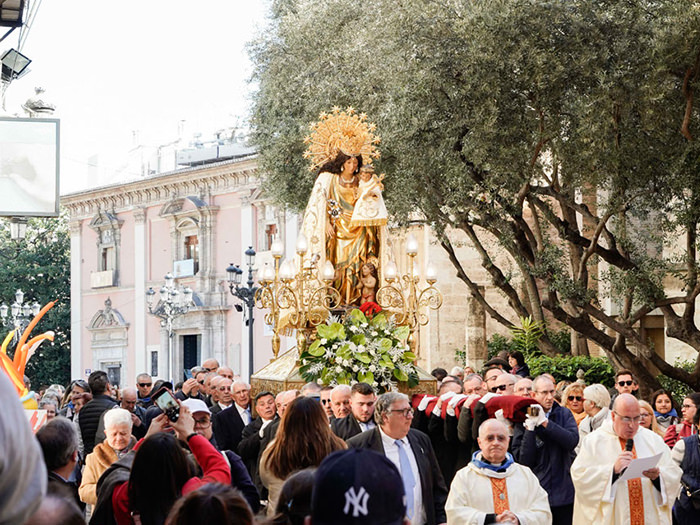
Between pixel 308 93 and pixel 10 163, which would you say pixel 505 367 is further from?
pixel 308 93

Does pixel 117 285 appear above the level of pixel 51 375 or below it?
above

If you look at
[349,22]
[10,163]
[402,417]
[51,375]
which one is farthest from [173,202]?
[402,417]

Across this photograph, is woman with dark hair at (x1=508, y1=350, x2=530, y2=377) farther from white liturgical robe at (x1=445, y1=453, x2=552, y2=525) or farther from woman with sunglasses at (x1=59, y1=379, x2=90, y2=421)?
white liturgical robe at (x1=445, y1=453, x2=552, y2=525)

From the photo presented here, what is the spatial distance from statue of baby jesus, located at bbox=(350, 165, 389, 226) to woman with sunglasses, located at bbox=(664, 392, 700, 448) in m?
4.15

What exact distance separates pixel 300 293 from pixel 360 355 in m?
1.52

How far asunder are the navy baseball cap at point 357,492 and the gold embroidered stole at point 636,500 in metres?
6.02

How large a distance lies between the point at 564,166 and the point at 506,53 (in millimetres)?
2260

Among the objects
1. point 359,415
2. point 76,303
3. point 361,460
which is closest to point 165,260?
point 76,303

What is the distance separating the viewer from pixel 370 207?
13344 millimetres

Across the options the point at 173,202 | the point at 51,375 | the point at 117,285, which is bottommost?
the point at 51,375

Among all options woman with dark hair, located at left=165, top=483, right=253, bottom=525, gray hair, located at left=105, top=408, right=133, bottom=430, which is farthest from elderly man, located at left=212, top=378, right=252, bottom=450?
woman with dark hair, located at left=165, top=483, right=253, bottom=525

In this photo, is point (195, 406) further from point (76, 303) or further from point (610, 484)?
point (76, 303)

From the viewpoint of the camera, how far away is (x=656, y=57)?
48.3 ft

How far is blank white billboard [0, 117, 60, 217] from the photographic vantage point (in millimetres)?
12352
